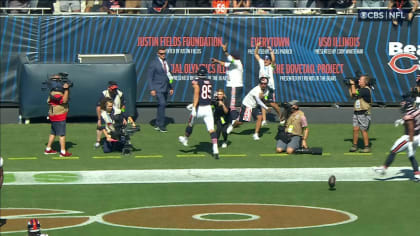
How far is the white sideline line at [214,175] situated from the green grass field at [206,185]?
0.35m

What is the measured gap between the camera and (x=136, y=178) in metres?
18.5

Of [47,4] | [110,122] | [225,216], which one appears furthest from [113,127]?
[47,4]

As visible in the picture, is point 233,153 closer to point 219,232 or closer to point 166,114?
point 166,114

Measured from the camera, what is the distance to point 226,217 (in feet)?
49.4

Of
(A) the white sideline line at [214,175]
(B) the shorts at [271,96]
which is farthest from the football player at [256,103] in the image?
(A) the white sideline line at [214,175]

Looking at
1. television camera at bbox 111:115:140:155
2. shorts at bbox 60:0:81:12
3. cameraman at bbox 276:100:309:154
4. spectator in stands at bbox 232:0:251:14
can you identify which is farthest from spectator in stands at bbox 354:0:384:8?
television camera at bbox 111:115:140:155

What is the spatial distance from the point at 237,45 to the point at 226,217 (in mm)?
11938

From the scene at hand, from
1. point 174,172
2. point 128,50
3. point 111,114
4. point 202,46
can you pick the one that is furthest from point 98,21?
point 174,172

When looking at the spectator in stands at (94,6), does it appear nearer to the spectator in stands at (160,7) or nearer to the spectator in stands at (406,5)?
the spectator in stands at (160,7)

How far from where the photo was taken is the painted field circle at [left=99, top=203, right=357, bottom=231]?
14375 millimetres

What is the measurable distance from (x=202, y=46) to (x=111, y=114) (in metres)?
6.00

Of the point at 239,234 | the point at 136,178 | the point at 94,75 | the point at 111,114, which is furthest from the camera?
the point at 94,75

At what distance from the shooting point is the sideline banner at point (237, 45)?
2633cm

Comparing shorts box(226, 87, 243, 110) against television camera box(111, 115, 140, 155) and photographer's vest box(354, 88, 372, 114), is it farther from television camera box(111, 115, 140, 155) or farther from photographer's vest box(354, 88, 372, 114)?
photographer's vest box(354, 88, 372, 114)
